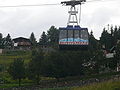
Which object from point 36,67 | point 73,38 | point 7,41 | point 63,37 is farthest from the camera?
point 7,41

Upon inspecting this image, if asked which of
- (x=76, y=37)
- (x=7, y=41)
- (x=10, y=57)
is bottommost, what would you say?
(x=10, y=57)

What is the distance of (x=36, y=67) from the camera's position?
83.8m

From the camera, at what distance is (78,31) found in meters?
47.8

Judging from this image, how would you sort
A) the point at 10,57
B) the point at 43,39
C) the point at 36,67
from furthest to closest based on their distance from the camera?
the point at 43,39, the point at 10,57, the point at 36,67

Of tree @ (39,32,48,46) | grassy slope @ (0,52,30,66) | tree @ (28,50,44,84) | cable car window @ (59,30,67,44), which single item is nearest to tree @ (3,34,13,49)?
tree @ (39,32,48,46)

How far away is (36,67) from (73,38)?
122ft

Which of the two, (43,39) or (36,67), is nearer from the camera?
(36,67)

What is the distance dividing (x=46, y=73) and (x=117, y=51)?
59.4ft

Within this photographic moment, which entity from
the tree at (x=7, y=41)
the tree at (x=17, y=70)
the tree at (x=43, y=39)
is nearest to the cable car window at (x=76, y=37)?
the tree at (x=17, y=70)

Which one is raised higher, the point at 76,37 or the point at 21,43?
the point at 21,43

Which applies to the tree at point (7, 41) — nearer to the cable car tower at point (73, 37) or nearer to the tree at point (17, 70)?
the tree at point (17, 70)

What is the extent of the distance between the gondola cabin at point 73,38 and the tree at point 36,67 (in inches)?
1325

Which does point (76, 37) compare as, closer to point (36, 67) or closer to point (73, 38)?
point (73, 38)

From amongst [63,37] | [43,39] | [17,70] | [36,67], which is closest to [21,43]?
[43,39]
